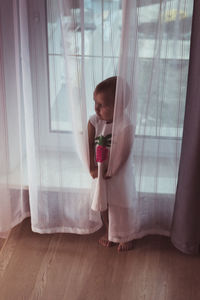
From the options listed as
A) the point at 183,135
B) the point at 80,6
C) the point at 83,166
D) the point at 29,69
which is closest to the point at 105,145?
the point at 83,166

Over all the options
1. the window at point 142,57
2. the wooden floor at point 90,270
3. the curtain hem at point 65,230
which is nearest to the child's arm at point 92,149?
the window at point 142,57

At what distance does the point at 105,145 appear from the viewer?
2047 millimetres

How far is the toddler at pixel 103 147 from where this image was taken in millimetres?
1935

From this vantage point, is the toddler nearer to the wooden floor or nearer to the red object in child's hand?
the red object in child's hand

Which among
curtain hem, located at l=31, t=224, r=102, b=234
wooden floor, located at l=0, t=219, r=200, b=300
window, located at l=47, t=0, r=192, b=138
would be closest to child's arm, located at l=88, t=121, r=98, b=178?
window, located at l=47, t=0, r=192, b=138

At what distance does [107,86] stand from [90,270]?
0.95 metres

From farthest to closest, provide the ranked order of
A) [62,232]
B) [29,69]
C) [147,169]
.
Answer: [62,232] < [147,169] < [29,69]

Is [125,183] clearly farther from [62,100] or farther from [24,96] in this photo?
[24,96]

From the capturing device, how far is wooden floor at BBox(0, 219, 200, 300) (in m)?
2.02

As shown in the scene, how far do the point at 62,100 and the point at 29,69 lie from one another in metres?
0.22

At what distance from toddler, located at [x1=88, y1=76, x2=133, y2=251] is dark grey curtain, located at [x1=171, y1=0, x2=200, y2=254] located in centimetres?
29

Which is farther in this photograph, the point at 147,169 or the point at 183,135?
the point at 147,169

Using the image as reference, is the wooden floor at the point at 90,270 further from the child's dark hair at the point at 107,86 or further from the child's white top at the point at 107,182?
the child's dark hair at the point at 107,86

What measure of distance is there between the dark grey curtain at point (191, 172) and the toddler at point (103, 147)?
29 cm
